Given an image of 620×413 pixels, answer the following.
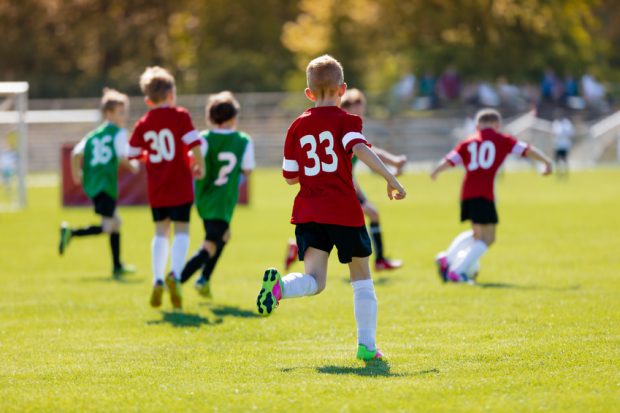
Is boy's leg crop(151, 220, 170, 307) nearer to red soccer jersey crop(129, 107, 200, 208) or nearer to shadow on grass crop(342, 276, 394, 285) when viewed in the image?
red soccer jersey crop(129, 107, 200, 208)

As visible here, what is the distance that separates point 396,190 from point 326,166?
1.45 ft

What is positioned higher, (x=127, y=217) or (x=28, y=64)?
(x=28, y=64)

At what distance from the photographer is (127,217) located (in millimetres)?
20781

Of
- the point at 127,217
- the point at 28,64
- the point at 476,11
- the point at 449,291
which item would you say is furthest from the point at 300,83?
the point at 449,291

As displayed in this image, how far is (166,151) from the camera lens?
9258 mm

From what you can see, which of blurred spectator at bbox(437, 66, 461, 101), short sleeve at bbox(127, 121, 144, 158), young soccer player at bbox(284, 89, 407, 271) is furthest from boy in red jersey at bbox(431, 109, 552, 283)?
blurred spectator at bbox(437, 66, 461, 101)

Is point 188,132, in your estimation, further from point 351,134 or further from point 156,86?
point 351,134

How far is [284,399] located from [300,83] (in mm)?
40357

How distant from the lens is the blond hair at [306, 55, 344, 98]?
6699 millimetres

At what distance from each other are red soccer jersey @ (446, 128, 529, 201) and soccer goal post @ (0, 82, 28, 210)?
48.0ft

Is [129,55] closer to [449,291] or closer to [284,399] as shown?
[449,291]

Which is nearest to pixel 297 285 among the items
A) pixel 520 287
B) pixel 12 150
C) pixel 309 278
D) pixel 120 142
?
pixel 309 278

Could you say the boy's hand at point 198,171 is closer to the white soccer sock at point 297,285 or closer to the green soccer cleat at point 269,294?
the white soccer sock at point 297,285

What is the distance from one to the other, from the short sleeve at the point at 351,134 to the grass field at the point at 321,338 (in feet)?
4.18
